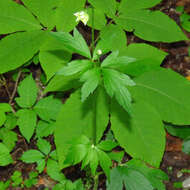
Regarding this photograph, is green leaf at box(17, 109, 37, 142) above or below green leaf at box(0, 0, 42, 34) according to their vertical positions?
below

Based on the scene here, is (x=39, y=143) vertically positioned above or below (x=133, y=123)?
below

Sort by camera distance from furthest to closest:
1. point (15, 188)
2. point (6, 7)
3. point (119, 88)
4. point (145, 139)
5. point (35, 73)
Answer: point (35, 73), point (15, 188), point (6, 7), point (145, 139), point (119, 88)

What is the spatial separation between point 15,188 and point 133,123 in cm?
145

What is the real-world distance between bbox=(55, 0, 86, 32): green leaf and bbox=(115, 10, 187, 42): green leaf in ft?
1.11

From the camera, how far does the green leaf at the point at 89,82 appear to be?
1.23 m

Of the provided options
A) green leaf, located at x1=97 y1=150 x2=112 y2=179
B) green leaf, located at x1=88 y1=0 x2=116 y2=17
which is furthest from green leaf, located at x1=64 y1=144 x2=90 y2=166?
green leaf, located at x1=88 y1=0 x2=116 y2=17

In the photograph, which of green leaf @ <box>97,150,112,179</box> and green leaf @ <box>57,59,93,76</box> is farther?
green leaf @ <box>97,150,112,179</box>

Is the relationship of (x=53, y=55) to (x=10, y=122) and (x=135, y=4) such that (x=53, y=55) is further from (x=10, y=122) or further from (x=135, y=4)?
(x=10, y=122)

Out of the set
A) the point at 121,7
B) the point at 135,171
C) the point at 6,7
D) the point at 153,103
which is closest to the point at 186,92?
the point at 153,103

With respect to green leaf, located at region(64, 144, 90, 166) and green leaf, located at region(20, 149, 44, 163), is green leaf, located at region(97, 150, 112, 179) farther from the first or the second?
green leaf, located at region(20, 149, 44, 163)

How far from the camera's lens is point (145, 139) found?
1.82 meters

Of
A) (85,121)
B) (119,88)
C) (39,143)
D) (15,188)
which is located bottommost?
(15,188)

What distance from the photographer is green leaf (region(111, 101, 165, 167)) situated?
5.94 feet

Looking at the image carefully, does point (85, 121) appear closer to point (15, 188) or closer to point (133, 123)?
point (133, 123)
